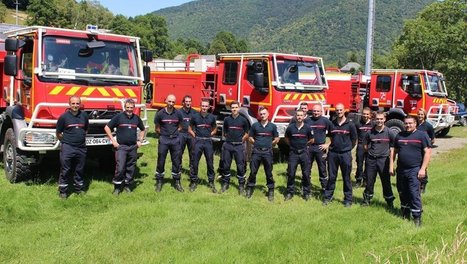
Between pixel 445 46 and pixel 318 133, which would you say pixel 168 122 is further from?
pixel 445 46

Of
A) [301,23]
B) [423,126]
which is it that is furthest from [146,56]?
[301,23]

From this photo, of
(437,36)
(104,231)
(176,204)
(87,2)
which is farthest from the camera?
(87,2)

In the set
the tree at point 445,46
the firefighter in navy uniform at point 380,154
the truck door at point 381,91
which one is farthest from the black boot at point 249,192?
the tree at point 445,46

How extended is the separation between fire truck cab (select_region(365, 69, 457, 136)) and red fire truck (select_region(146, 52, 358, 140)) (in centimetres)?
416

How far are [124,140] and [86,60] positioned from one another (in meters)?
1.45

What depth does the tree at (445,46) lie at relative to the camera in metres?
27.9

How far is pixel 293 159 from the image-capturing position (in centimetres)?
796

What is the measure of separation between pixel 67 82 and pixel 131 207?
7.43 feet

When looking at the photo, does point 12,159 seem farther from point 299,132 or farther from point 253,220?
point 299,132

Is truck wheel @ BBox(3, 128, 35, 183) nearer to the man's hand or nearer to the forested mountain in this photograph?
the man's hand

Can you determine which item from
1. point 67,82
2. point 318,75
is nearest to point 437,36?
point 318,75

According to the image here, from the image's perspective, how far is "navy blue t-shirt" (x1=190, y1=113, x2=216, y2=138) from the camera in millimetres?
8445

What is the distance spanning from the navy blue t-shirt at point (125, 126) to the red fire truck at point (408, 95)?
8613 millimetres

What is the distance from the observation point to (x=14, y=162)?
26.0ft
